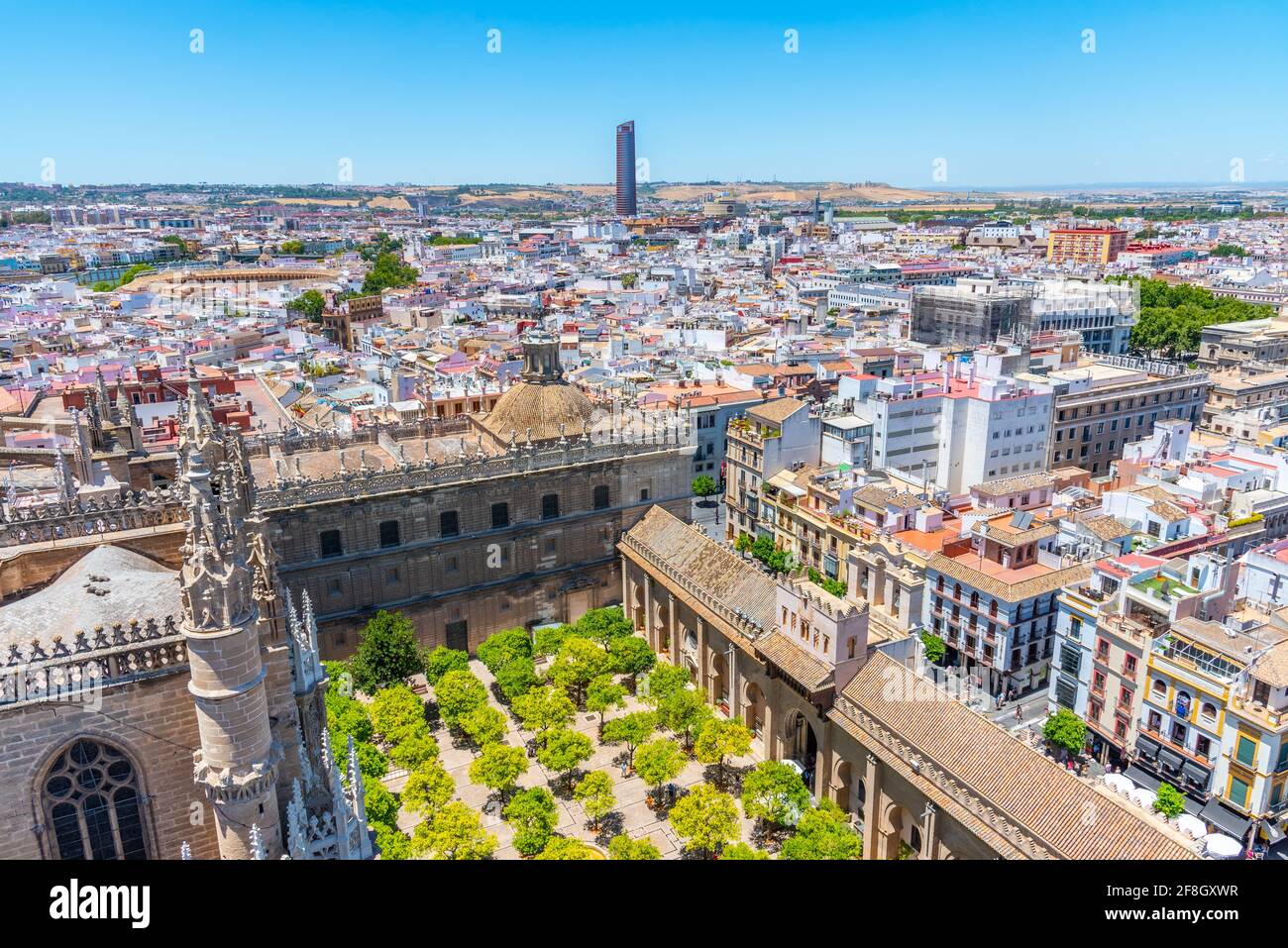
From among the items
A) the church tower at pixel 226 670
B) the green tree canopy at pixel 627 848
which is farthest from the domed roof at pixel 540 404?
the church tower at pixel 226 670

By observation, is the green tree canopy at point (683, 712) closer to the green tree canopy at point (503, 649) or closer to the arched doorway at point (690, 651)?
the arched doorway at point (690, 651)

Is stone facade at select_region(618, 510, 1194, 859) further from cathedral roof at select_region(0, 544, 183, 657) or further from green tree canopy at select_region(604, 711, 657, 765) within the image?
cathedral roof at select_region(0, 544, 183, 657)

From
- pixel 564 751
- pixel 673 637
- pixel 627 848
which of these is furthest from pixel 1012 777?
pixel 673 637

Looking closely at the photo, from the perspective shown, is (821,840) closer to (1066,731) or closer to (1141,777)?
(1066,731)

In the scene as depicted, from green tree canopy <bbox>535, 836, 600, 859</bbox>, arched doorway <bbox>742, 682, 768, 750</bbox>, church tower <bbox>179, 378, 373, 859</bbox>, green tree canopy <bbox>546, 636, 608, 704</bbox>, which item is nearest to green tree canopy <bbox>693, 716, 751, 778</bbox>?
arched doorway <bbox>742, 682, 768, 750</bbox>
